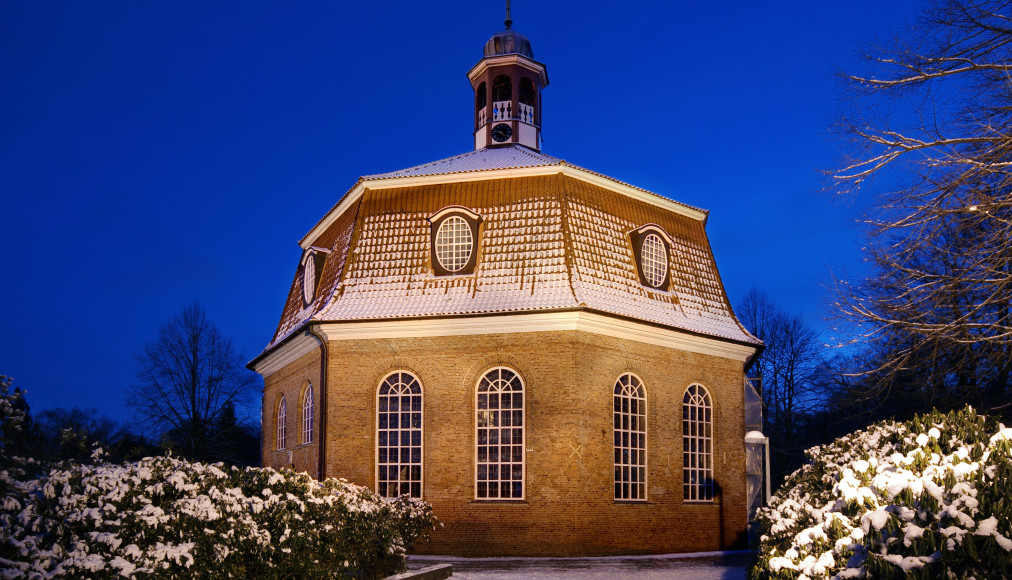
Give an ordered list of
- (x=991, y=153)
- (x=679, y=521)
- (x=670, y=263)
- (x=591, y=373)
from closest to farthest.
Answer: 1. (x=991, y=153)
2. (x=591, y=373)
3. (x=679, y=521)
4. (x=670, y=263)

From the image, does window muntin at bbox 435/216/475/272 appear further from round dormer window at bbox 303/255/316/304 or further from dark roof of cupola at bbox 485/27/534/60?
dark roof of cupola at bbox 485/27/534/60

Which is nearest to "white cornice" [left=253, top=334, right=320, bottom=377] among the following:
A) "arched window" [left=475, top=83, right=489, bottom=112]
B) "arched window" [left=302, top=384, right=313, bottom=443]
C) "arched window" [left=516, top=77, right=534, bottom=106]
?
"arched window" [left=302, top=384, right=313, bottom=443]

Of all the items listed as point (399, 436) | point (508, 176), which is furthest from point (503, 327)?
point (508, 176)

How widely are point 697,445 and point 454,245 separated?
752 centimetres

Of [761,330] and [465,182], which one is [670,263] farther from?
[761,330]

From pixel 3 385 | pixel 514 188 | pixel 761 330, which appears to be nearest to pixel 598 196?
pixel 514 188

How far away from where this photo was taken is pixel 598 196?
19.7m

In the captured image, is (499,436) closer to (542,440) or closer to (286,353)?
(542,440)

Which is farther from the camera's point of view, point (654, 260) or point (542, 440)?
point (654, 260)

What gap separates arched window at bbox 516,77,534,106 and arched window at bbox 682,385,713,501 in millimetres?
10009

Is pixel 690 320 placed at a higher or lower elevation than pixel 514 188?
lower

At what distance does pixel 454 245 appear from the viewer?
19062 millimetres

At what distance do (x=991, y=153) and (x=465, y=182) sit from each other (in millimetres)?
12645

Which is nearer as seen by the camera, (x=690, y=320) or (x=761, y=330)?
(x=690, y=320)
